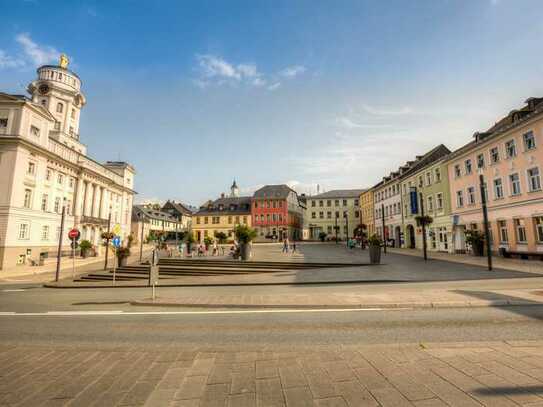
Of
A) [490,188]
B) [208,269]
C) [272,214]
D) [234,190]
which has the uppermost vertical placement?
[234,190]

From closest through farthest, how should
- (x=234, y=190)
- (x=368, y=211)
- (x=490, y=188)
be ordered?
1. (x=490, y=188)
2. (x=368, y=211)
3. (x=234, y=190)

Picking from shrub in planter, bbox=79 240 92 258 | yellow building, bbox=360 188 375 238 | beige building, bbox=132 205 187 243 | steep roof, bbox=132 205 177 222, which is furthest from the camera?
steep roof, bbox=132 205 177 222

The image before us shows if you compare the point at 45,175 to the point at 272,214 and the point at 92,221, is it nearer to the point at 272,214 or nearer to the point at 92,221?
the point at 92,221

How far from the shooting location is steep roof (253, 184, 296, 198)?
241ft

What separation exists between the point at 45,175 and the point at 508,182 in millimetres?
50073

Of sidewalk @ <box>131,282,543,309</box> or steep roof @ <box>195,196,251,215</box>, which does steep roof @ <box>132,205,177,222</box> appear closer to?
steep roof @ <box>195,196,251,215</box>

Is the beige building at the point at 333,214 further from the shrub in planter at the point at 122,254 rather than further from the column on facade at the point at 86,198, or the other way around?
the shrub in planter at the point at 122,254

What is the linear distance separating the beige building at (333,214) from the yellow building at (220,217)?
17093mm

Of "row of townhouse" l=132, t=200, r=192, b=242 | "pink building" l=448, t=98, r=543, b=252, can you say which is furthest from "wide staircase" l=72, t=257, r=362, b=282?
"row of townhouse" l=132, t=200, r=192, b=242

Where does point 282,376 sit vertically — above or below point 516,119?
below

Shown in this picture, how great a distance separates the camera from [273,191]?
2958 inches

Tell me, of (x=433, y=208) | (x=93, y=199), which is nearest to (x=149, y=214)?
(x=93, y=199)

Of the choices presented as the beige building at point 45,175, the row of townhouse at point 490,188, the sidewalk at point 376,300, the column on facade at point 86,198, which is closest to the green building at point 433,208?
the row of townhouse at point 490,188

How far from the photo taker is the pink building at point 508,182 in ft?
71.7
